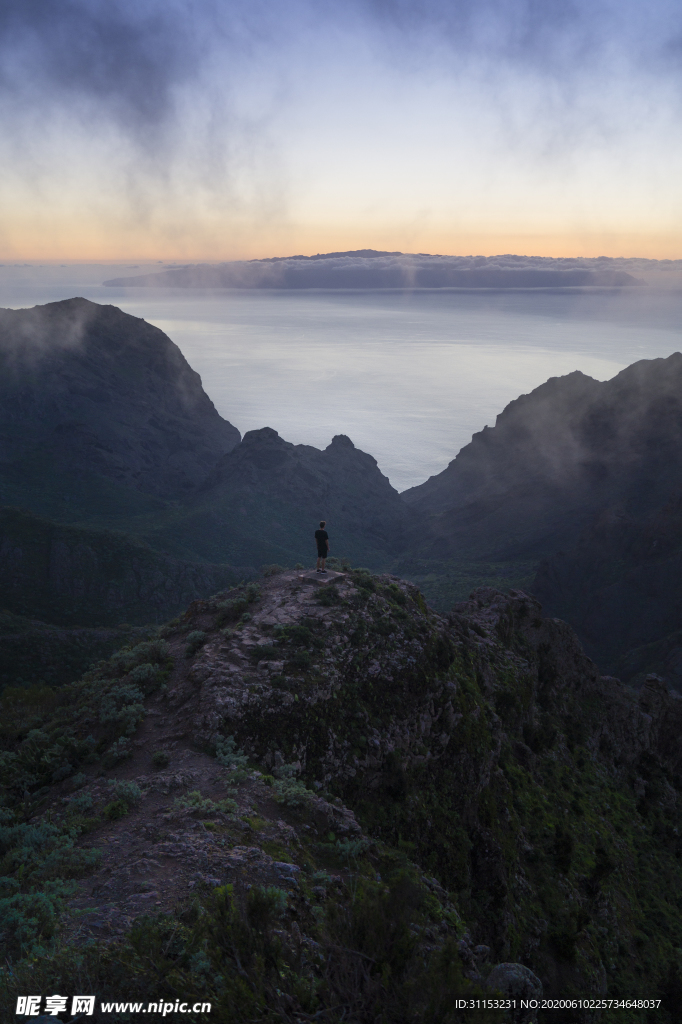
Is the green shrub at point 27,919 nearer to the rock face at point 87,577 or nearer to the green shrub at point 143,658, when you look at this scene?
the green shrub at point 143,658

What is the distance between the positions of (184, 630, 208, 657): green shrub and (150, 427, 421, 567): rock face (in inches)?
2939

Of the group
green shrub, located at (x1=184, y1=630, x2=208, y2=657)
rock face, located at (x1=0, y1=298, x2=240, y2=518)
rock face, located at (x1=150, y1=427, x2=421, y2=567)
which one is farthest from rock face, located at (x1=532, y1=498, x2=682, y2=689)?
rock face, located at (x1=0, y1=298, x2=240, y2=518)

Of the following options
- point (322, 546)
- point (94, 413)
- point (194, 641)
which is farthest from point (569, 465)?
point (194, 641)

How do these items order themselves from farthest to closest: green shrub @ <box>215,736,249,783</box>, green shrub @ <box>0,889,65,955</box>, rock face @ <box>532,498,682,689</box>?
rock face @ <box>532,498,682,689</box>
green shrub @ <box>215,736,249,783</box>
green shrub @ <box>0,889,65,955</box>

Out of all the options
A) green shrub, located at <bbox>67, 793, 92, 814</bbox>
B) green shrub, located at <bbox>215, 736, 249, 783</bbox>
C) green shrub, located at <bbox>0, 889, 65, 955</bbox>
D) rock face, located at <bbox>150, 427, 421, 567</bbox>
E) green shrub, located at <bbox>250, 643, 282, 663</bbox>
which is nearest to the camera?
green shrub, located at <bbox>0, 889, 65, 955</bbox>

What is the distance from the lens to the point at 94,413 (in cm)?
13250

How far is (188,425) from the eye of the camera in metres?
154

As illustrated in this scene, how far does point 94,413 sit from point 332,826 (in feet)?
448

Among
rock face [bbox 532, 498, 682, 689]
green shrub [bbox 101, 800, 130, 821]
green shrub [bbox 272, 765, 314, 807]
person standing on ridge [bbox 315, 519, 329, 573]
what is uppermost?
person standing on ridge [bbox 315, 519, 329, 573]

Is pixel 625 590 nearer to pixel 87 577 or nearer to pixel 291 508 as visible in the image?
pixel 291 508

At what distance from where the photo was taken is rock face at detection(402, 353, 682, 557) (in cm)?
10312

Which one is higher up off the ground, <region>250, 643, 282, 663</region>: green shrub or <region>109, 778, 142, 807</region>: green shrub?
<region>250, 643, 282, 663</region>: green shrub

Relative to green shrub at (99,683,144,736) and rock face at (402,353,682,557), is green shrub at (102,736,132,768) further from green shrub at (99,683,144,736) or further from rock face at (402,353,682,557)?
rock face at (402,353,682,557)

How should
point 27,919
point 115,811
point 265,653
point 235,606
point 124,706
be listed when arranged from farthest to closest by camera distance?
point 235,606 → point 265,653 → point 124,706 → point 115,811 → point 27,919
